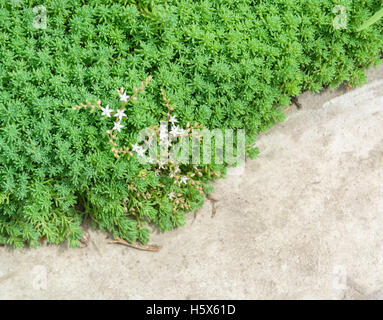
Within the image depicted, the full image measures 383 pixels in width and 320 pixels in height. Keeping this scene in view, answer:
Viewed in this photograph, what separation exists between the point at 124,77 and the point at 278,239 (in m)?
1.75

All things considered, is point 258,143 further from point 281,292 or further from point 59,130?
point 59,130

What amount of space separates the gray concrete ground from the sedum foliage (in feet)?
A: 1.02

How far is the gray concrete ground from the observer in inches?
136

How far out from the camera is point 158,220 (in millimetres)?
3441

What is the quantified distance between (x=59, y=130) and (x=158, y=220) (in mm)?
1048

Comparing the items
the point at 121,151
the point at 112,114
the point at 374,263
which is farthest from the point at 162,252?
the point at 374,263

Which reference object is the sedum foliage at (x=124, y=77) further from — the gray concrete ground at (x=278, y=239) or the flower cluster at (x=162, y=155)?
the gray concrete ground at (x=278, y=239)

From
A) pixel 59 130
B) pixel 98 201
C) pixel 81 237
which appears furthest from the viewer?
pixel 81 237

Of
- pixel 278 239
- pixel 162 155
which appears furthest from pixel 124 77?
pixel 278 239

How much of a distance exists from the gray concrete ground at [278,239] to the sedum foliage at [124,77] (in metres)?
0.31

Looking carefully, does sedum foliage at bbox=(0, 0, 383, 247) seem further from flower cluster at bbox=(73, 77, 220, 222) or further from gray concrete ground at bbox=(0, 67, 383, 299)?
gray concrete ground at bbox=(0, 67, 383, 299)


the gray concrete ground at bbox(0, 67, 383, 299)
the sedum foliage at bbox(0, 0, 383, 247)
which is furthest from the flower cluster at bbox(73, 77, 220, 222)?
the gray concrete ground at bbox(0, 67, 383, 299)

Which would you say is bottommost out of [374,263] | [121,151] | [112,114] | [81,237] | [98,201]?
[374,263]

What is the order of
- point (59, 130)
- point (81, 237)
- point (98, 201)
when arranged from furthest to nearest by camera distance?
point (81, 237) → point (98, 201) → point (59, 130)
